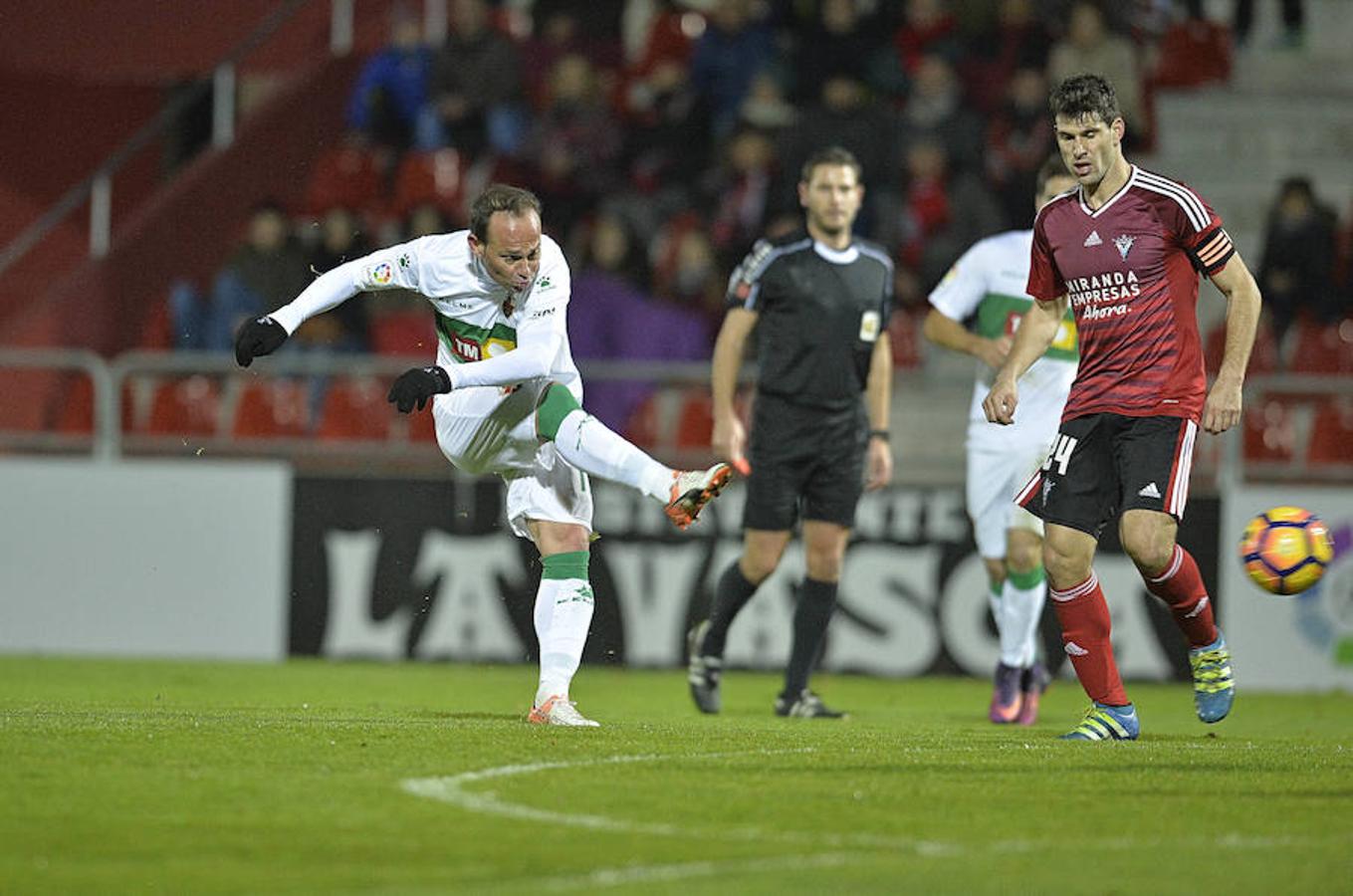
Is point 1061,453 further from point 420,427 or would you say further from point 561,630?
point 420,427

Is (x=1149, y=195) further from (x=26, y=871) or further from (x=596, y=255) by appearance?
(x=596, y=255)

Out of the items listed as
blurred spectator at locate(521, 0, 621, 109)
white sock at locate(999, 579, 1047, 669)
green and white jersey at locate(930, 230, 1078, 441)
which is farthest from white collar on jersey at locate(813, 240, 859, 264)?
blurred spectator at locate(521, 0, 621, 109)

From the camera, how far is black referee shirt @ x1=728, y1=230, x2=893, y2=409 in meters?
10.3

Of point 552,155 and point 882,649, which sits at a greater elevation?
point 552,155

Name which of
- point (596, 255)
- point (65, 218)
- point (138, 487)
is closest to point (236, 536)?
point (138, 487)

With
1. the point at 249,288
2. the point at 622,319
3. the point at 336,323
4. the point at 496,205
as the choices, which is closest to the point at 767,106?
the point at 622,319

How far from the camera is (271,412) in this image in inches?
593

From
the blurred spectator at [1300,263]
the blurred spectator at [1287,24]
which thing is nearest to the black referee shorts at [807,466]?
the blurred spectator at [1300,263]

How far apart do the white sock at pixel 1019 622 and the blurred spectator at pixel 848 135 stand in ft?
21.8

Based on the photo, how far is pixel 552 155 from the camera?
57.0ft

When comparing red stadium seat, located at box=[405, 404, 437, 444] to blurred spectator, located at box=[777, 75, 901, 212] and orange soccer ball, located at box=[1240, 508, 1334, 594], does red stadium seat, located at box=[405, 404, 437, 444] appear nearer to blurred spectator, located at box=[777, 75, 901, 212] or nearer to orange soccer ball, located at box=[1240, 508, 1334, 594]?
blurred spectator, located at box=[777, 75, 901, 212]

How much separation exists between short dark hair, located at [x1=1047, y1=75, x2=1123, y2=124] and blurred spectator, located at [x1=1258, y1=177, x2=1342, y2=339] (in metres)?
8.31

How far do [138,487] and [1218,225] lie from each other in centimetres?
882

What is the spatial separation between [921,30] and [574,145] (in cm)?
314
